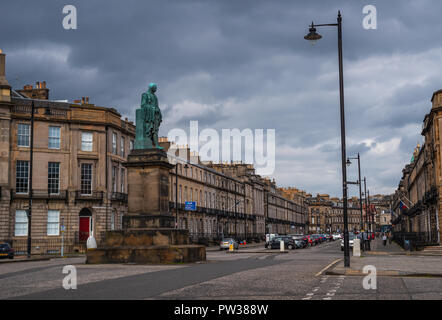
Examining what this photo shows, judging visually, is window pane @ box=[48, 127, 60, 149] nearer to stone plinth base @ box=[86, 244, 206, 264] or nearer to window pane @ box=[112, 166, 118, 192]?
window pane @ box=[112, 166, 118, 192]

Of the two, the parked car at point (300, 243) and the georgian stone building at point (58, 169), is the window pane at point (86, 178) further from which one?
the parked car at point (300, 243)

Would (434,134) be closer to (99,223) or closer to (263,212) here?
(99,223)

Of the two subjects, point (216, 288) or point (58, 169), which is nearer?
point (216, 288)

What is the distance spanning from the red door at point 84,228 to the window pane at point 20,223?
5.19 metres

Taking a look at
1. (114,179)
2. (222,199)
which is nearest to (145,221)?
(114,179)

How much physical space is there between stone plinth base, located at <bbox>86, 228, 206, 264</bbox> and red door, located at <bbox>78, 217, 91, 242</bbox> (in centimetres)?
2628

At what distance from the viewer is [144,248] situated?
23.2 m

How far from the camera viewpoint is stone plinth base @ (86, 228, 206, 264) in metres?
23.3

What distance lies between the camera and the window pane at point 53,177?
1919 inches

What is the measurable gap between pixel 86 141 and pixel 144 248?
3001cm

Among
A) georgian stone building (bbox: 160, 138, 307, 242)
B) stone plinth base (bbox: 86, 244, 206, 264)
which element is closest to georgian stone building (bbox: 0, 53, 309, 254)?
georgian stone building (bbox: 160, 138, 307, 242)


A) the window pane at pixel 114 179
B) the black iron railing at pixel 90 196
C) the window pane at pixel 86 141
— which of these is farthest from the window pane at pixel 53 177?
the window pane at pixel 114 179

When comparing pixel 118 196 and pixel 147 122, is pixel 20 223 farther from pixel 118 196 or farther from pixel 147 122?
pixel 147 122
